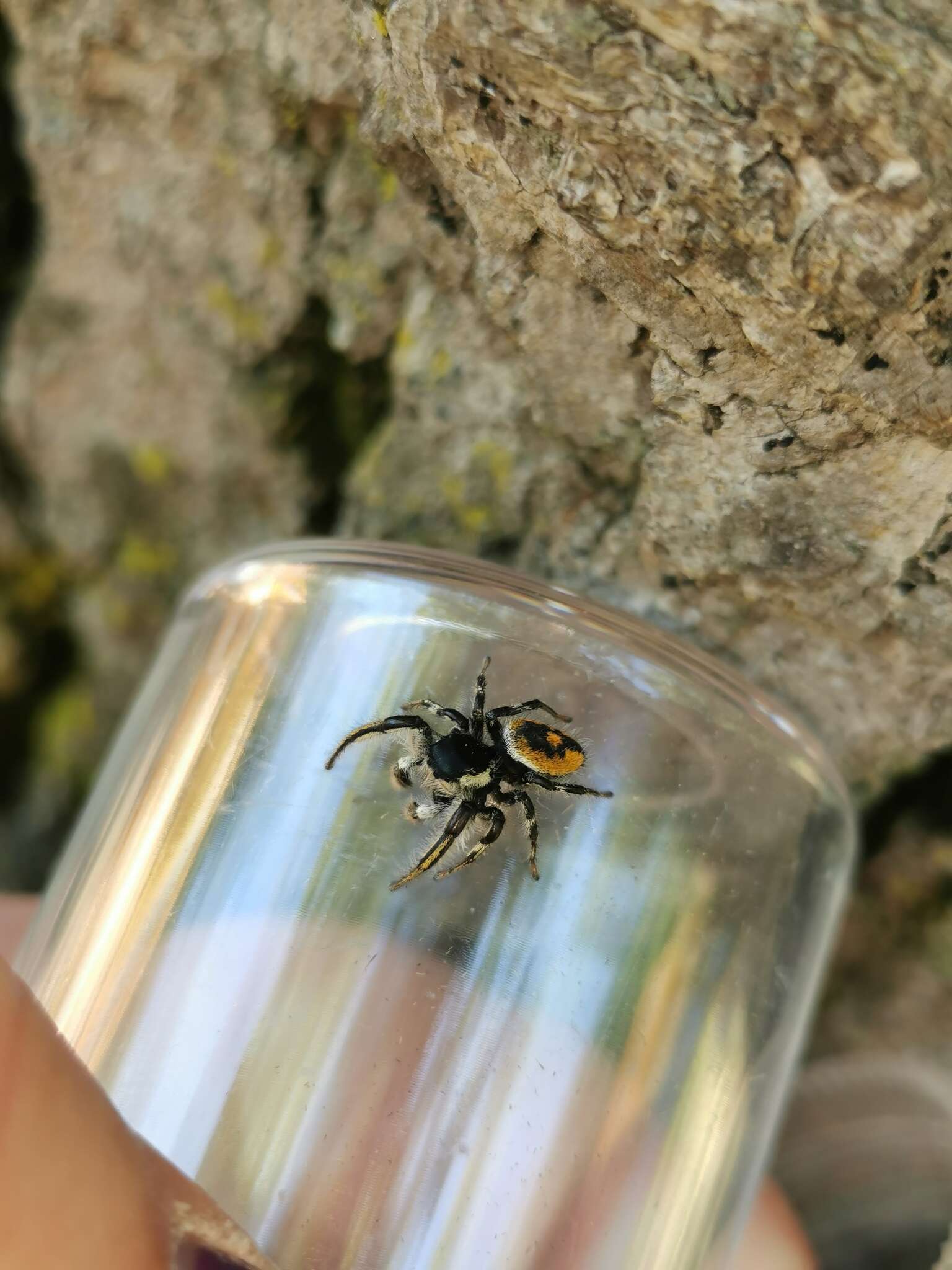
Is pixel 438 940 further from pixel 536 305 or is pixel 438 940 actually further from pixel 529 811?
pixel 536 305

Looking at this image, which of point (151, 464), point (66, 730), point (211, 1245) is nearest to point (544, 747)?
point (211, 1245)

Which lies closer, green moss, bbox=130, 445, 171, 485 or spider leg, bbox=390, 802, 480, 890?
spider leg, bbox=390, 802, 480, 890

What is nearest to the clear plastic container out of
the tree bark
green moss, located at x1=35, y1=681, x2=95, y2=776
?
the tree bark

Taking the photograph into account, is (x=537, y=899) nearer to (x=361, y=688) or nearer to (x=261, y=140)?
(x=361, y=688)

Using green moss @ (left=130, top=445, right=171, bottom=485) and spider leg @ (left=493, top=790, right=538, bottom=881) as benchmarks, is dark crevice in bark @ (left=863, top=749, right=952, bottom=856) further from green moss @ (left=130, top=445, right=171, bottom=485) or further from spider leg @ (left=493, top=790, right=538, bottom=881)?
green moss @ (left=130, top=445, right=171, bottom=485)

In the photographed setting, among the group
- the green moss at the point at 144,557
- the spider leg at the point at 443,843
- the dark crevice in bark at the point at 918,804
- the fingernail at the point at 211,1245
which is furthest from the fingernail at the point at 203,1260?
the green moss at the point at 144,557

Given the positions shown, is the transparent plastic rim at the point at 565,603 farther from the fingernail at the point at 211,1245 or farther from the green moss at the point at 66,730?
the green moss at the point at 66,730

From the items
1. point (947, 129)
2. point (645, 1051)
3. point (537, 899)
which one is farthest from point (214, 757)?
point (947, 129)
